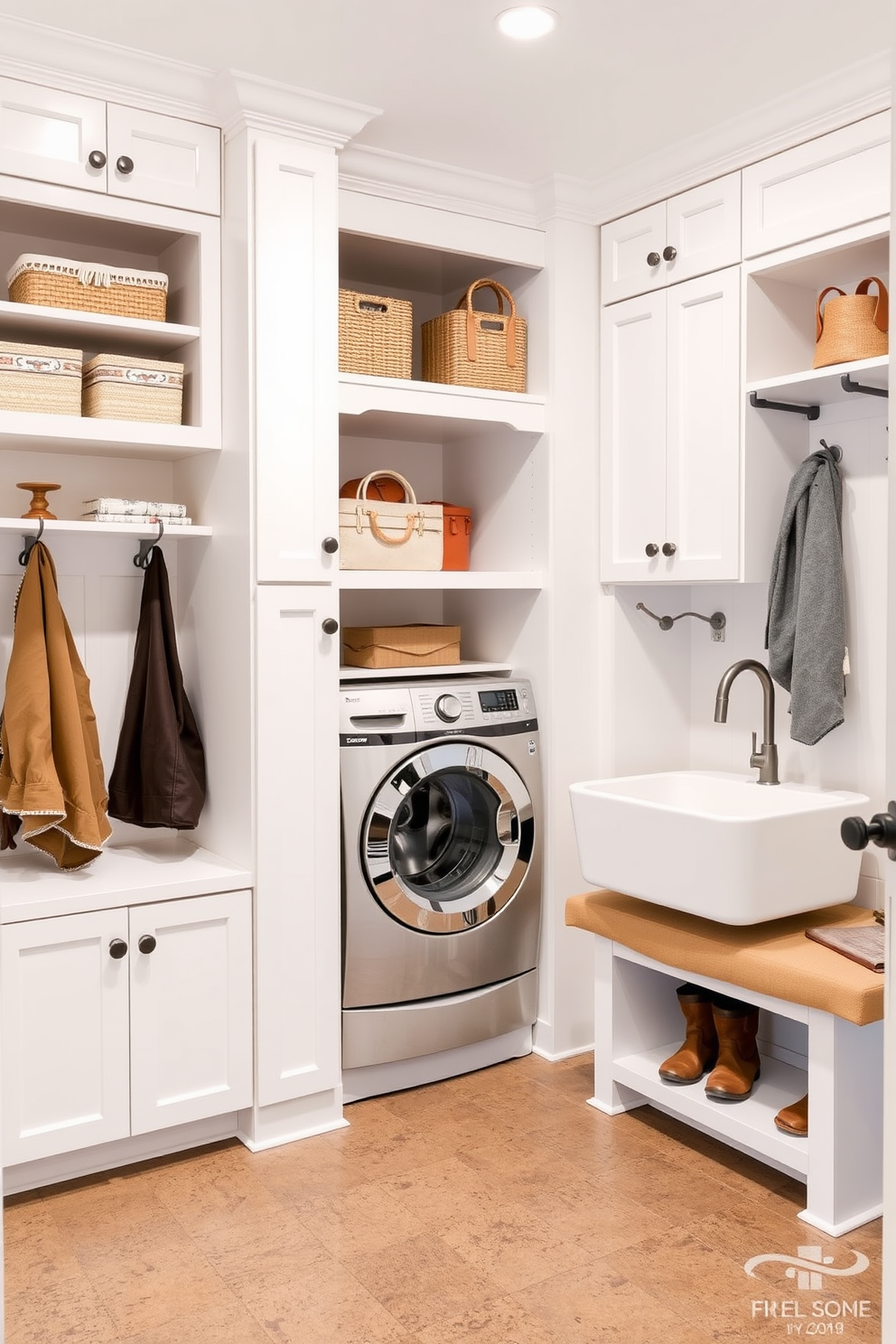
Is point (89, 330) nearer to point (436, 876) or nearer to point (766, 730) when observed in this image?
point (436, 876)

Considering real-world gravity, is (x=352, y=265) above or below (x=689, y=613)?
above

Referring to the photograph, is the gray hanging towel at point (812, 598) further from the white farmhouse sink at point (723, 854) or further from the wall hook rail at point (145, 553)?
the wall hook rail at point (145, 553)

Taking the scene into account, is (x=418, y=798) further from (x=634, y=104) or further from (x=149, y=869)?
(x=634, y=104)

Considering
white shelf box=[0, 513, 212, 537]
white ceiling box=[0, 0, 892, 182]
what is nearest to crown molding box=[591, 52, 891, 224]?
white ceiling box=[0, 0, 892, 182]

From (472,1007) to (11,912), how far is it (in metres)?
1.30

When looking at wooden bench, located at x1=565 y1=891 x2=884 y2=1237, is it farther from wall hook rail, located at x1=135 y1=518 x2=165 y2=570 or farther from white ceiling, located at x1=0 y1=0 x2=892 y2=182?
white ceiling, located at x1=0 y1=0 x2=892 y2=182

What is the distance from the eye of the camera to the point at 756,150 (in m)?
2.76

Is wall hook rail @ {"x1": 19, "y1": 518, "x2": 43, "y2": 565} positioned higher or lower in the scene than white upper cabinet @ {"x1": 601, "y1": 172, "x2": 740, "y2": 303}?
lower

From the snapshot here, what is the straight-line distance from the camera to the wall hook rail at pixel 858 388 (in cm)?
263

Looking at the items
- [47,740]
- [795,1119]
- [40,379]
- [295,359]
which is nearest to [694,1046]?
[795,1119]

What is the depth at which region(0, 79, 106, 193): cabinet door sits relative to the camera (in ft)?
7.98

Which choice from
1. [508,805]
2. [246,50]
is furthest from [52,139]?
[508,805]

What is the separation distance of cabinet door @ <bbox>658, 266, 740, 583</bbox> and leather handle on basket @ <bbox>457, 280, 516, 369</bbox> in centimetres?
46

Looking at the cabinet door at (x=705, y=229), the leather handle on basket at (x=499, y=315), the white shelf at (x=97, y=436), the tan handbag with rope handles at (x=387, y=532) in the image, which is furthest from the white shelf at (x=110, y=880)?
the cabinet door at (x=705, y=229)
